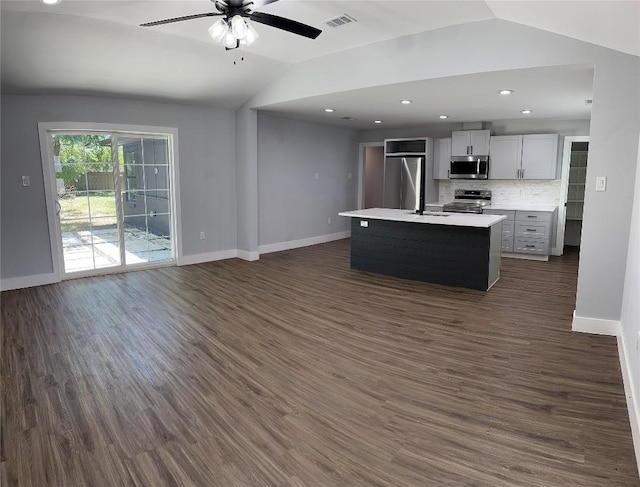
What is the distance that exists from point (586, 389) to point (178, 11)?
14.5 feet

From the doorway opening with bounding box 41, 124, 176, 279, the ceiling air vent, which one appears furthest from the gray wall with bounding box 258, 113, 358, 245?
the ceiling air vent

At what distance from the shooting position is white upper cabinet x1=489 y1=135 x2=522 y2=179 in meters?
7.04

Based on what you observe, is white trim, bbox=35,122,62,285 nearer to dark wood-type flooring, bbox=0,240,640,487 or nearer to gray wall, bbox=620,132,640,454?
dark wood-type flooring, bbox=0,240,640,487

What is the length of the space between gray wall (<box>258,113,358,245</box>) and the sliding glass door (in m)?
1.75

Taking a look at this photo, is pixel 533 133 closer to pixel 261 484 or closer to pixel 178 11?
pixel 178 11

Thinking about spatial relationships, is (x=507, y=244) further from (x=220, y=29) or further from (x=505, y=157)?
(x=220, y=29)

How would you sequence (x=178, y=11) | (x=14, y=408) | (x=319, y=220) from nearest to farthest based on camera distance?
(x=14, y=408), (x=178, y=11), (x=319, y=220)

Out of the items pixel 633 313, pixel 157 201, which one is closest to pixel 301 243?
pixel 157 201

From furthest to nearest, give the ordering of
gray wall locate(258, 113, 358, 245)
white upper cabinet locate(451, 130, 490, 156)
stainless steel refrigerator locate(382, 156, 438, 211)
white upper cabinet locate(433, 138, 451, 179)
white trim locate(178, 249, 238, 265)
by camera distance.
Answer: stainless steel refrigerator locate(382, 156, 438, 211) → white upper cabinet locate(433, 138, 451, 179) → gray wall locate(258, 113, 358, 245) → white upper cabinet locate(451, 130, 490, 156) → white trim locate(178, 249, 238, 265)

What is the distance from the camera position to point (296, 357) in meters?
3.25

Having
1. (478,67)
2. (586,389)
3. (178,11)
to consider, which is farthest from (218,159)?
(586,389)

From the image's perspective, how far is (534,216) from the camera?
6.70 meters

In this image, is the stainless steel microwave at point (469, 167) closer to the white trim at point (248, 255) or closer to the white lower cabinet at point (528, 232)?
the white lower cabinet at point (528, 232)

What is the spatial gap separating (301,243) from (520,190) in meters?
4.22
